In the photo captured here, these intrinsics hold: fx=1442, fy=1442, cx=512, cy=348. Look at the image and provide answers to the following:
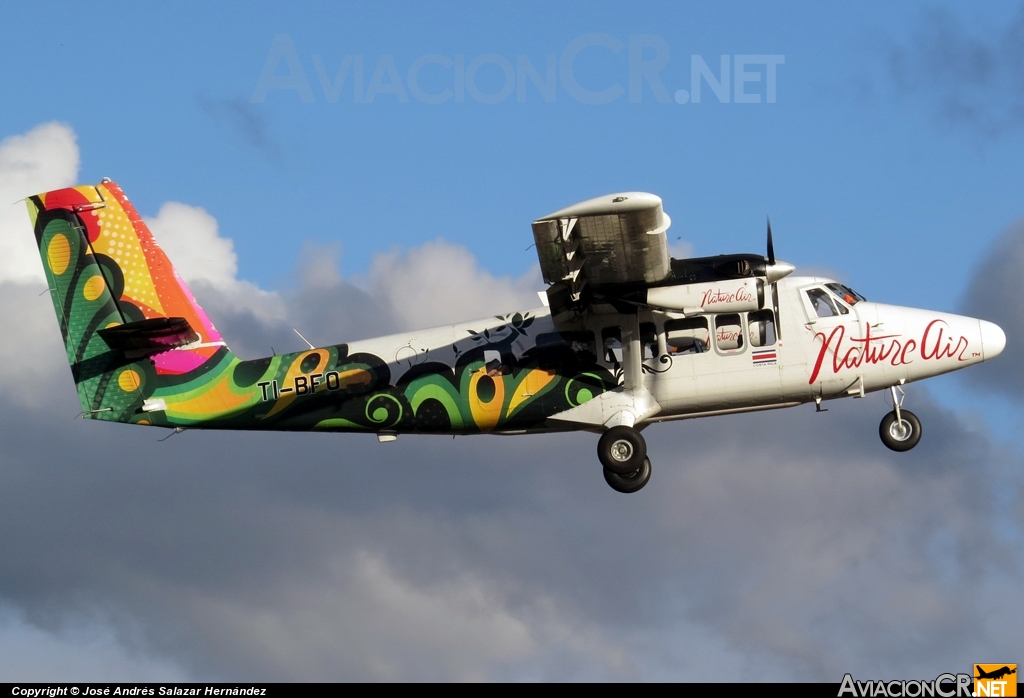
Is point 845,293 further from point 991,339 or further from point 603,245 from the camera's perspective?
point 603,245

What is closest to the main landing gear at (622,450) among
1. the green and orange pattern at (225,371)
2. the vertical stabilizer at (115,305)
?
the green and orange pattern at (225,371)

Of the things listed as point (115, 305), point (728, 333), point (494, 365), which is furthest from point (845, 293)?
point (115, 305)

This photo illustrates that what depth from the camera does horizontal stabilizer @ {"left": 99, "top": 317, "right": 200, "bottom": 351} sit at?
75.3 ft

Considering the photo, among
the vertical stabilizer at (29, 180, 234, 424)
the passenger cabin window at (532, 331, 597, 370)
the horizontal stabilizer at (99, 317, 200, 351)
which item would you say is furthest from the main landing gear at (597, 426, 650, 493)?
the horizontal stabilizer at (99, 317, 200, 351)

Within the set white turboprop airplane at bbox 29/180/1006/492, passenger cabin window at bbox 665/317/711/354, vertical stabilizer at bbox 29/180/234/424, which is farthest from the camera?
vertical stabilizer at bbox 29/180/234/424

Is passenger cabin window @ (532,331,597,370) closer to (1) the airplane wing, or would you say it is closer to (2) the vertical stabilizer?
(1) the airplane wing

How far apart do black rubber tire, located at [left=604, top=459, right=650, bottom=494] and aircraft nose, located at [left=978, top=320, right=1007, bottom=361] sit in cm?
571

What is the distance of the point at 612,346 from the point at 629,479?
2.22m

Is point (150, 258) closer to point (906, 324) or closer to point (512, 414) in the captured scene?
point (512, 414)

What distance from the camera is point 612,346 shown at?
22906 mm

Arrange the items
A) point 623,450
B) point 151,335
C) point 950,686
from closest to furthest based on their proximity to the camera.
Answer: point 950,686
point 623,450
point 151,335

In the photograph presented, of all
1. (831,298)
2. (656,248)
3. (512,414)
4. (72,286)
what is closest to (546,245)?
(656,248)

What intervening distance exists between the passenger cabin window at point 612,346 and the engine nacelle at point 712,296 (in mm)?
1099

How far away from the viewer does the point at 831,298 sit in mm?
22922
